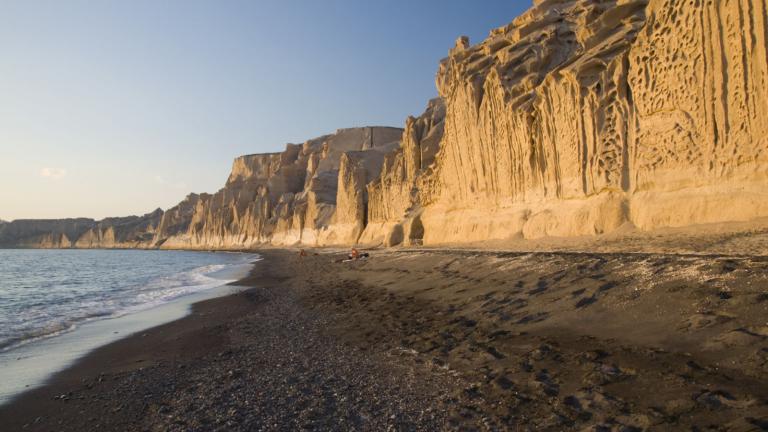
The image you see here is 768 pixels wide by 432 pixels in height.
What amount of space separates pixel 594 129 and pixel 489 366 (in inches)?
520

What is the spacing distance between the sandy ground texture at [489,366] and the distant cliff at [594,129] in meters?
5.19

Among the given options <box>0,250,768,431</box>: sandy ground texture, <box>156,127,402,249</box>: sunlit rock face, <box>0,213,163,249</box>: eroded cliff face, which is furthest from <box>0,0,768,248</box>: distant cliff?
<box>0,213,163,249</box>: eroded cliff face

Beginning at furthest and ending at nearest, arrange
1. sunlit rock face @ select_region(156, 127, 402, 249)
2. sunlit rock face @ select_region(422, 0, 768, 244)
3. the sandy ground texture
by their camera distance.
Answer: sunlit rock face @ select_region(156, 127, 402, 249)
sunlit rock face @ select_region(422, 0, 768, 244)
the sandy ground texture

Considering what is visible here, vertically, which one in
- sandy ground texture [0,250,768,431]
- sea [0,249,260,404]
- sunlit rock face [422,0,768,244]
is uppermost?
sunlit rock face [422,0,768,244]

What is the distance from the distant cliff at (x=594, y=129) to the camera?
1077cm

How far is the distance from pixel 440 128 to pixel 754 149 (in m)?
27.9

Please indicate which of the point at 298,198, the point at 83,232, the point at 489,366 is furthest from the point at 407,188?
the point at 83,232

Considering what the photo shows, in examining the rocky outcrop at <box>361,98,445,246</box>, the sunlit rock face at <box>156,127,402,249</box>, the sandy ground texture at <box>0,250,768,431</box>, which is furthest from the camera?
the sunlit rock face at <box>156,127,402,249</box>

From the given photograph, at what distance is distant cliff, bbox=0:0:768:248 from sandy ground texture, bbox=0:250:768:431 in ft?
17.0

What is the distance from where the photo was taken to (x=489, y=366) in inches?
209

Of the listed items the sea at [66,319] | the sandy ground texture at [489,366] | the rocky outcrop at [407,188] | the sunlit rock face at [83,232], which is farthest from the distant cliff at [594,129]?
the sunlit rock face at [83,232]

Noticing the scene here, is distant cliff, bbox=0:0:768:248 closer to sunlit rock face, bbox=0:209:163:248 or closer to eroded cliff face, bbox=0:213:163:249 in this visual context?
sunlit rock face, bbox=0:209:163:248

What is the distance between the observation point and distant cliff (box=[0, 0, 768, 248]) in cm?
1077

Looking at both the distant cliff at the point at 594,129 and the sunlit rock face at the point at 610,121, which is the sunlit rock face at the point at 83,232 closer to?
the distant cliff at the point at 594,129
